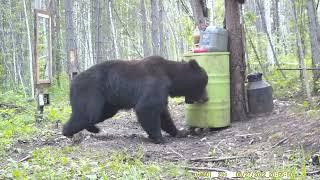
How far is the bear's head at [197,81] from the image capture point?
7.67 m

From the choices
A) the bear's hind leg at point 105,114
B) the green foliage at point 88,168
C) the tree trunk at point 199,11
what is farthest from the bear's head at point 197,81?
the green foliage at point 88,168

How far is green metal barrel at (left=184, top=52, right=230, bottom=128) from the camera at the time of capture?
7723 millimetres

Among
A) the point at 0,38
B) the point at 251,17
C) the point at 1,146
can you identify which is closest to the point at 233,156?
the point at 1,146

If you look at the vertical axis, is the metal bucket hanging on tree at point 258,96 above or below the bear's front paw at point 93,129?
above

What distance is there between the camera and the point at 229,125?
25.7ft

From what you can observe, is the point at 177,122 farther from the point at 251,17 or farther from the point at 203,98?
the point at 251,17

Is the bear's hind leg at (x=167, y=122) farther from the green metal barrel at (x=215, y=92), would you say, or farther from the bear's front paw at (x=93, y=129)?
the bear's front paw at (x=93, y=129)

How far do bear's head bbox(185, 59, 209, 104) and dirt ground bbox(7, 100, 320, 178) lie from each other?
1.92 ft

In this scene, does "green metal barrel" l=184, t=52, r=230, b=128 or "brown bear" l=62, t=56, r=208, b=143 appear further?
"green metal barrel" l=184, t=52, r=230, b=128

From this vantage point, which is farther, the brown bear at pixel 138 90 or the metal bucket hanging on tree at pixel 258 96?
the metal bucket hanging on tree at pixel 258 96

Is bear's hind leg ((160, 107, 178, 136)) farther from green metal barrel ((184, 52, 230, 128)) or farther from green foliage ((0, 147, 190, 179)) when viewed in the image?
green foliage ((0, 147, 190, 179))
